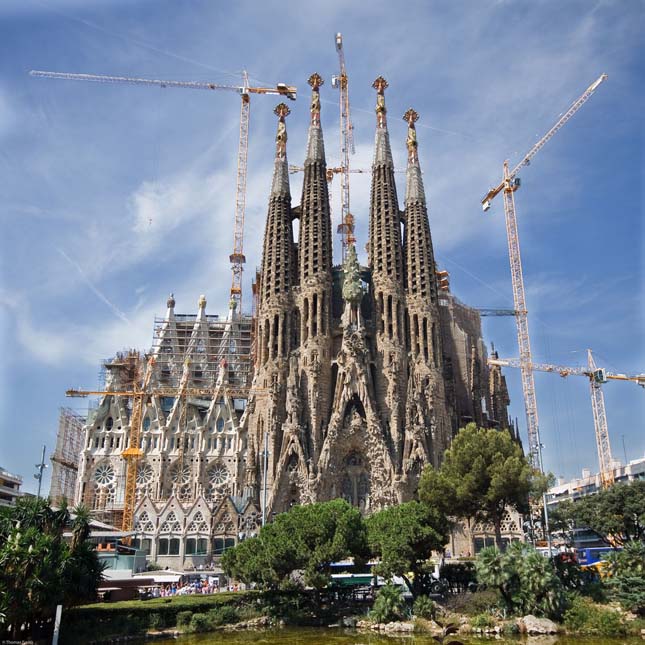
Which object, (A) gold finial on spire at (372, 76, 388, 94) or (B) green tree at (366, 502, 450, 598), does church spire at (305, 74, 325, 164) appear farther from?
(B) green tree at (366, 502, 450, 598)

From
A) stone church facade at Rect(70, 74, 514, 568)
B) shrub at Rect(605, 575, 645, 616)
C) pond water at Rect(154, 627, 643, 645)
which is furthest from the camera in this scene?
stone church facade at Rect(70, 74, 514, 568)

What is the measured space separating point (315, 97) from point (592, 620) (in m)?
66.8

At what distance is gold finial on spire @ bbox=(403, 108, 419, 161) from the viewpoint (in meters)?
81.3

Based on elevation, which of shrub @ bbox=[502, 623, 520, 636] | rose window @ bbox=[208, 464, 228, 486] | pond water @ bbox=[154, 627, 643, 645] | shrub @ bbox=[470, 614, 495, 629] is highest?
rose window @ bbox=[208, 464, 228, 486]

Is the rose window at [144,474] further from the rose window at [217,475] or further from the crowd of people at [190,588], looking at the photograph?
the crowd of people at [190,588]

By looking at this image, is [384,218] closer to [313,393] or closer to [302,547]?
[313,393]

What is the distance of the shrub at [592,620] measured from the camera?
31750 millimetres

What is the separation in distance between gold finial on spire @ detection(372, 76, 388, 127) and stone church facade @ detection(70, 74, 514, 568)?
0.17 metres

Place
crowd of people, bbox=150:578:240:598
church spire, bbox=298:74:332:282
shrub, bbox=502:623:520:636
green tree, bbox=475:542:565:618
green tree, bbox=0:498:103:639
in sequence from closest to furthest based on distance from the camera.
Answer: green tree, bbox=0:498:103:639 → shrub, bbox=502:623:520:636 → green tree, bbox=475:542:565:618 → crowd of people, bbox=150:578:240:598 → church spire, bbox=298:74:332:282

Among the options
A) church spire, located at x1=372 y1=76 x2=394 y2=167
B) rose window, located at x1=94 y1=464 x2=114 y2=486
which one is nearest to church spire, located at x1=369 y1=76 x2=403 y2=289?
church spire, located at x1=372 y1=76 x2=394 y2=167

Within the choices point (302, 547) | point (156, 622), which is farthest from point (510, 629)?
point (156, 622)

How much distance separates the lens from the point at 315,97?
83000 millimetres

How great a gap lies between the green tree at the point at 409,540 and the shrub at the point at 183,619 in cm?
1020

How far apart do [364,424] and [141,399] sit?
86.3 ft
